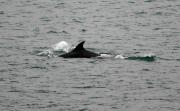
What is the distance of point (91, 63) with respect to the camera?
99.1 ft

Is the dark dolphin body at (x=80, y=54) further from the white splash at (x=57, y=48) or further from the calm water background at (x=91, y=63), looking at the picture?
the white splash at (x=57, y=48)

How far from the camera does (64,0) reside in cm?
5697

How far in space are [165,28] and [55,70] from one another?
14.0 metres

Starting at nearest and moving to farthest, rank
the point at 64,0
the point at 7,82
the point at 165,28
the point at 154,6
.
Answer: the point at 7,82 < the point at 165,28 < the point at 154,6 < the point at 64,0

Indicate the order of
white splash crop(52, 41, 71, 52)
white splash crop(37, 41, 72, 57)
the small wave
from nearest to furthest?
the small wave < white splash crop(37, 41, 72, 57) < white splash crop(52, 41, 71, 52)

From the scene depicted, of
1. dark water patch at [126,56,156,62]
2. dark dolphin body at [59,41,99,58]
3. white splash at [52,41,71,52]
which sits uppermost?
dark dolphin body at [59,41,99,58]

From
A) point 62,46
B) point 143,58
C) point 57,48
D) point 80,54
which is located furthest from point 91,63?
point 62,46

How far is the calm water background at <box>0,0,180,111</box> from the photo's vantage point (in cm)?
2412

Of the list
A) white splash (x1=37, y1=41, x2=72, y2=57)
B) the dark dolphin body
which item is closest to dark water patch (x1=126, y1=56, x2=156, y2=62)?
the dark dolphin body

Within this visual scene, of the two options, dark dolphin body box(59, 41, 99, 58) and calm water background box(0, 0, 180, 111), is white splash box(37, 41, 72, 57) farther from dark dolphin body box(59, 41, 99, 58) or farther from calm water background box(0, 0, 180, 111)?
dark dolphin body box(59, 41, 99, 58)

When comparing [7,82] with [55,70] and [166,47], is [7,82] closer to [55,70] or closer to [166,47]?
[55,70]

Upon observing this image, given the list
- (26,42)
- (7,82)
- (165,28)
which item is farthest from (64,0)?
(7,82)

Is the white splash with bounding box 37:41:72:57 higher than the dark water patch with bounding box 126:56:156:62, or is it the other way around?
the dark water patch with bounding box 126:56:156:62

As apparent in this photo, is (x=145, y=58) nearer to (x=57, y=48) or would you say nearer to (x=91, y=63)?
(x=91, y=63)
